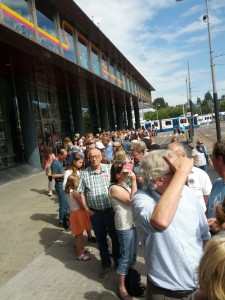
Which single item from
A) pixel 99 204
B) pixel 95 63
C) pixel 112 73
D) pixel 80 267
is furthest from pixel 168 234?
pixel 112 73

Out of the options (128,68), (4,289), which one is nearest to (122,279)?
(4,289)

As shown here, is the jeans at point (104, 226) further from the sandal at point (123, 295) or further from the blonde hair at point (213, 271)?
the blonde hair at point (213, 271)

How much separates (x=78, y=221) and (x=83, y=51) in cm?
1568

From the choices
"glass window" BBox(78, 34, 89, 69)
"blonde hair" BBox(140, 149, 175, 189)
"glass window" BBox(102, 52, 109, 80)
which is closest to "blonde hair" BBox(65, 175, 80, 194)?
"blonde hair" BBox(140, 149, 175, 189)

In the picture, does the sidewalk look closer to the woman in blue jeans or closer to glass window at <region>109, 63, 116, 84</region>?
the woman in blue jeans

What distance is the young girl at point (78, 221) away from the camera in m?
5.75

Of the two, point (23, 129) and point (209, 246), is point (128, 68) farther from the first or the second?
point (209, 246)

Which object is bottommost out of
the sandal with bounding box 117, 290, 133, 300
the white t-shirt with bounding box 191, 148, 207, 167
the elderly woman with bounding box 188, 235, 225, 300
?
the sandal with bounding box 117, 290, 133, 300

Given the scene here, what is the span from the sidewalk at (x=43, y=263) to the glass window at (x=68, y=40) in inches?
376

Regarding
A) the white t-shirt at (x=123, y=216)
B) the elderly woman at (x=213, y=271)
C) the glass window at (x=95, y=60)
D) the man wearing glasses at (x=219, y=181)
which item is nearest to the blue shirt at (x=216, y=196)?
the man wearing glasses at (x=219, y=181)

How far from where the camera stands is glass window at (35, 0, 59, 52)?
547 inches

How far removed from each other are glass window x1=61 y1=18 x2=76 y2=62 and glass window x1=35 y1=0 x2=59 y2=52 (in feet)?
3.07

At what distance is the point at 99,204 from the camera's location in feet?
16.0

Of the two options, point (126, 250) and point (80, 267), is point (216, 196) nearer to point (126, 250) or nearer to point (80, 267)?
point (126, 250)
